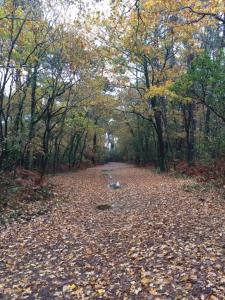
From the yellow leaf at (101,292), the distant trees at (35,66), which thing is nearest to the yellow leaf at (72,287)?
the yellow leaf at (101,292)

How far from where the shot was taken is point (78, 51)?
1482 cm

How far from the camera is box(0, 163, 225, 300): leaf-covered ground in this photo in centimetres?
439

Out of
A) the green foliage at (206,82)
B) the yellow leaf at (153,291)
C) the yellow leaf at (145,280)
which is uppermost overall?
the green foliage at (206,82)

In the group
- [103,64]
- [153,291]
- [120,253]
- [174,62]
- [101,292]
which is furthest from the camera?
[174,62]

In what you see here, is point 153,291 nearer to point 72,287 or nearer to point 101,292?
point 101,292

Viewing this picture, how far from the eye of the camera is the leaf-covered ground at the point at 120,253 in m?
4.39

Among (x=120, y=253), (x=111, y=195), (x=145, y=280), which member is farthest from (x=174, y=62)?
(x=145, y=280)

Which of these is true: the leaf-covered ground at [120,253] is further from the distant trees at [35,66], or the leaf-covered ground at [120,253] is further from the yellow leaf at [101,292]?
the distant trees at [35,66]

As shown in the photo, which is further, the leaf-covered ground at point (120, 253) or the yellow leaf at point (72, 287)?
the yellow leaf at point (72, 287)

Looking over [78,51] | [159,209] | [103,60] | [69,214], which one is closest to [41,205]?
[69,214]

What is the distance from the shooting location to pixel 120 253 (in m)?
5.80

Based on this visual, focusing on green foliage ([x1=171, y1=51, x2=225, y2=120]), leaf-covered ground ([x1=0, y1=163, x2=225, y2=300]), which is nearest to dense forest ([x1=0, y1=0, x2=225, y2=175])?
green foliage ([x1=171, y1=51, x2=225, y2=120])

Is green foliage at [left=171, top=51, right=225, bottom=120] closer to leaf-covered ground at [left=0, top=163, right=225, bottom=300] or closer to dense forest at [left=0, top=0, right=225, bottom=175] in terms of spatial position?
dense forest at [left=0, top=0, right=225, bottom=175]

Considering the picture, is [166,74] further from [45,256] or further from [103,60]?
[45,256]
